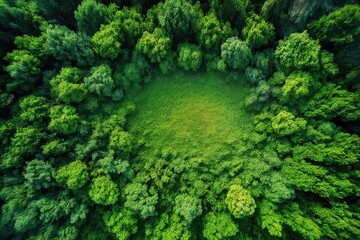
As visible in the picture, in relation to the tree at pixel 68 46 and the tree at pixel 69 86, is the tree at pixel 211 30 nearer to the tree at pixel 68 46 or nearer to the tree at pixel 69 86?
the tree at pixel 68 46

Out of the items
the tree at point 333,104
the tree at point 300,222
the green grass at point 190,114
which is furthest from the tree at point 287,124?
the tree at point 300,222

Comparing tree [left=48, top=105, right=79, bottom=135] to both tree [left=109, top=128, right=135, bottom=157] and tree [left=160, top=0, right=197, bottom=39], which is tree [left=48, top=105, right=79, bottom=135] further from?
tree [left=160, top=0, right=197, bottom=39]

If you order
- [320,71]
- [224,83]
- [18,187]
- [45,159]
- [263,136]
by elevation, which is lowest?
[18,187]

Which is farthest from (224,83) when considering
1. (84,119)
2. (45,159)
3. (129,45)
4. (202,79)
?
(45,159)

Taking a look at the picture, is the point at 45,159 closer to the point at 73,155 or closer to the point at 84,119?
the point at 73,155

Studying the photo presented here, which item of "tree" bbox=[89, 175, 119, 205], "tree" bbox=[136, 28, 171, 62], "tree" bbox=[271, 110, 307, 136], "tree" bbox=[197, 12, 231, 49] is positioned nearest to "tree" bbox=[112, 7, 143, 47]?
"tree" bbox=[136, 28, 171, 62]
